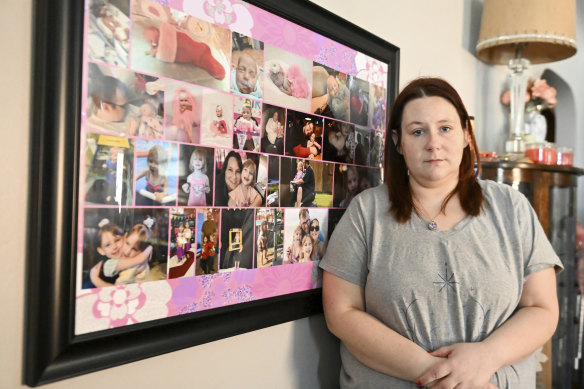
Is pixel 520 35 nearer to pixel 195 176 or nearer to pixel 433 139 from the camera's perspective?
pixel 433 139

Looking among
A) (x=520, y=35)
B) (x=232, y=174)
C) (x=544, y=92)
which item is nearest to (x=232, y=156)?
(x=232, y=174)

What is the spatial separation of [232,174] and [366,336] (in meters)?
0.55

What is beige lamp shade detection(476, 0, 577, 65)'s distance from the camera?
7.00 ft

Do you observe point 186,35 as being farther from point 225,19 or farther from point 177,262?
point 177,262

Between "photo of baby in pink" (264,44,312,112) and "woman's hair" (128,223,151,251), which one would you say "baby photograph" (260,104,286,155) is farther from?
"woman's hair" (128,223,151,251)

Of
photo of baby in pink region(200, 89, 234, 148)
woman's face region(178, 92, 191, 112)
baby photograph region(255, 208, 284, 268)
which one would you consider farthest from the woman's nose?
woman's face region(178, 92, 191, 112)

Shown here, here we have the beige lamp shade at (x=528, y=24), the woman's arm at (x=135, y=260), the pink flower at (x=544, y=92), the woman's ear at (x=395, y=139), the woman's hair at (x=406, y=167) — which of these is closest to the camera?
the woman's arm at (x=135, y=260)

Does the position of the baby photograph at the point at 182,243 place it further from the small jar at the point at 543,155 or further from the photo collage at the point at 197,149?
the small jar at the point at 543,155

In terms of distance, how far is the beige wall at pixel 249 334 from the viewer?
0.76 meters

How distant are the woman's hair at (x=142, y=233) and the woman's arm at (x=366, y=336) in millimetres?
590

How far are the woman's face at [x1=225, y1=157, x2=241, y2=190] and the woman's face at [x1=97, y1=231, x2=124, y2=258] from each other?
0.96 ft

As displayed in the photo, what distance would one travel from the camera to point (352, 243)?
1307 millimetres

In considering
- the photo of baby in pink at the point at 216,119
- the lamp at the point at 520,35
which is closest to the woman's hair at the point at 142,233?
the photo of baby in pink at the point at 216,119

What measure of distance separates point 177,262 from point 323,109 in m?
0.65
